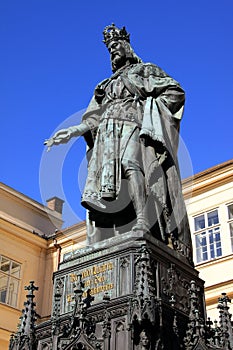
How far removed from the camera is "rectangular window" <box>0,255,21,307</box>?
24.4m

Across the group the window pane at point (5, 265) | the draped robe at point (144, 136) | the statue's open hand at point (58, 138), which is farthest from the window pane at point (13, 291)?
the statue's open hand at point (58, 138)

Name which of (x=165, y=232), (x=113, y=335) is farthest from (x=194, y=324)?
(x=165, y=232)

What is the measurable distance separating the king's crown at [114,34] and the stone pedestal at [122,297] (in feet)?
10.9

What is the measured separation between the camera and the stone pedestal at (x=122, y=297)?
5242 millimetres

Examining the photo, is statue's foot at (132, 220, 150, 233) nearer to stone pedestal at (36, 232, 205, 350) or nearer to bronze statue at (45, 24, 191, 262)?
bronze statue at (45, 24, 191, 262)

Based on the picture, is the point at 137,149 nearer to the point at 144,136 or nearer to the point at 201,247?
the point at 144,136

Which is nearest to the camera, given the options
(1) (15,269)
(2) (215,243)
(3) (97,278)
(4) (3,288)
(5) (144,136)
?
(3) (97,278)

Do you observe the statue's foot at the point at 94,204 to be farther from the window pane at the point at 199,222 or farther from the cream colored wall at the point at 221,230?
the window pane at the point at 199,222

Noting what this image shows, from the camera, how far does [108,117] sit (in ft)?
24.7

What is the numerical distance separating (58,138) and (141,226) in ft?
6.72

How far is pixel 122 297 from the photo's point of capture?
5504mm

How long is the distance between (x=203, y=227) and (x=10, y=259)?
8.79 meters

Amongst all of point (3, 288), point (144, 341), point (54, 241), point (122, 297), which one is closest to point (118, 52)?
point (122, 297)

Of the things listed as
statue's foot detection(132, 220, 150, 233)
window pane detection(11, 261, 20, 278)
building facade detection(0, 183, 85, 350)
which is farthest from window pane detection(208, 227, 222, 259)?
statue's foot detection(132, 220, 150, 233)
